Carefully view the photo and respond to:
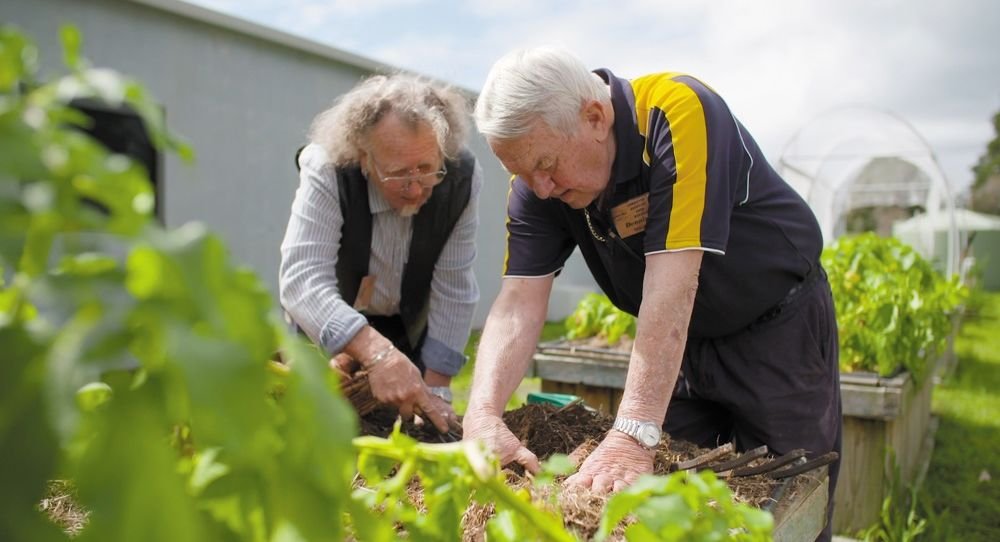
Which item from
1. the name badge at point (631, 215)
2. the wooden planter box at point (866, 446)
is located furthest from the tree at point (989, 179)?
the name badge at point (631, 215)

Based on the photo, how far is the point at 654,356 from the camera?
1.71m

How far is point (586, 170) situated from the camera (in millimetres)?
1985

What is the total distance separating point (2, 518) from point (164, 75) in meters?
6.70

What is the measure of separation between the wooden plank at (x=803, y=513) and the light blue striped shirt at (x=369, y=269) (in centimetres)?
121

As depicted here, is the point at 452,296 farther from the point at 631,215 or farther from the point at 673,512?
the point at 673,512

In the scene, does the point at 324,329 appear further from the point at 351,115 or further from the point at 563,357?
the point at 563,357

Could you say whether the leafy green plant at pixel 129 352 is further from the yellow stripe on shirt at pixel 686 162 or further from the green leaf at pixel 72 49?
the yellow stripe on shirt at pixel 686 162

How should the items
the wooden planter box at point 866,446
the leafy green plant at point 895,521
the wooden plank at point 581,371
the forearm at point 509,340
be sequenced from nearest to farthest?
the forearm at point 509,340
the leafy green plant at point 895,521
the wooden planter box at point 866,446
the wooden plank at point 581,371

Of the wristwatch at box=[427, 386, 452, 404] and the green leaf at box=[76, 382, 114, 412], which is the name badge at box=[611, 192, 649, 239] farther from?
the green leaf at box=[76, 382, 114, 412]

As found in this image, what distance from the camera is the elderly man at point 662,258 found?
1.76 meters

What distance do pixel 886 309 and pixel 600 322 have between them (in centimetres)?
163

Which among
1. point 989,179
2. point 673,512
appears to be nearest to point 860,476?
point 673,512

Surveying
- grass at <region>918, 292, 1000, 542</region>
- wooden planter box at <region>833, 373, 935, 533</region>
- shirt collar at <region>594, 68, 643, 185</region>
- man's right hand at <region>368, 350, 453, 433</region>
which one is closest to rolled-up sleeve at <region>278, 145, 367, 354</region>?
man's right hand at <region>368, 350, 453, 433</region>

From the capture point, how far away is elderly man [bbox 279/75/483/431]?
2.29 m
